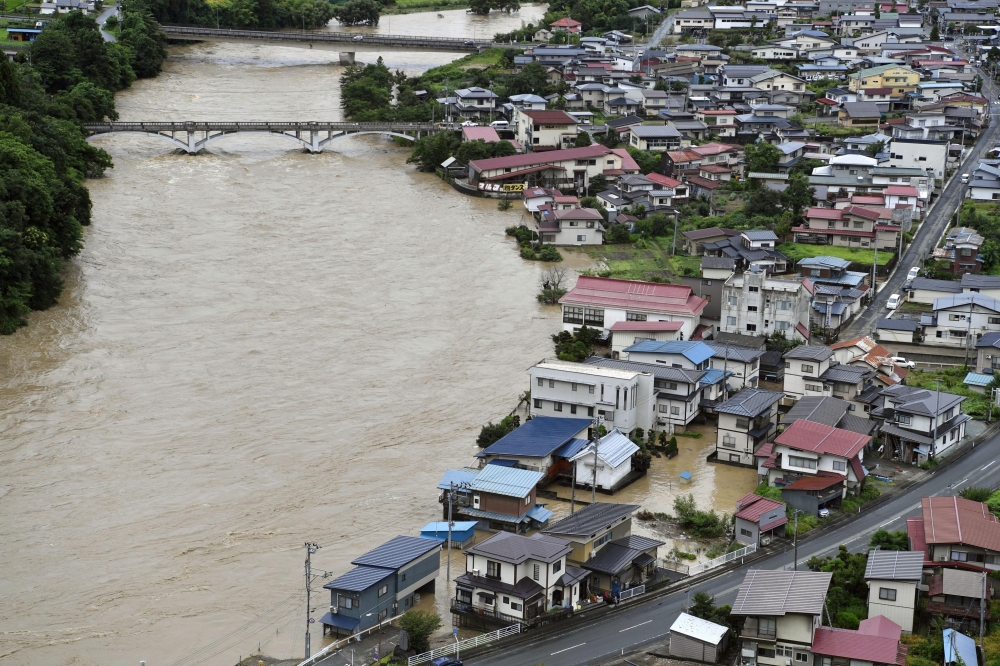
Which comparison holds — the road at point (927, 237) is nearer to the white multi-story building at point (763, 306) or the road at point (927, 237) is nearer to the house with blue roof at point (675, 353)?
the white multi-story building at point (763, 306)

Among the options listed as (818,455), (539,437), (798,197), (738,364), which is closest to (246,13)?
(798,197)

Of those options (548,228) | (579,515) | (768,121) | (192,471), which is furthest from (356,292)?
(768,121)

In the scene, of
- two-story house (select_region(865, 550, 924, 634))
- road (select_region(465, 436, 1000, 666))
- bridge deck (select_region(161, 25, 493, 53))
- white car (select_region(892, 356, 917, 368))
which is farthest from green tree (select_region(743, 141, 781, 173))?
two-story house (select_region(865, 550, 924, 634))

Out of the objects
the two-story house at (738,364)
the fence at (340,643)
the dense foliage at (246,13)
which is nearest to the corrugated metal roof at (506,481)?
the fence at (340,643)

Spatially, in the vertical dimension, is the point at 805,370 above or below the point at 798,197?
below

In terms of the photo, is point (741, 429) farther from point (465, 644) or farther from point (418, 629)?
point (418, 629)

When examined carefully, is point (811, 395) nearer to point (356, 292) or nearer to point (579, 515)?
point (579, 515)
